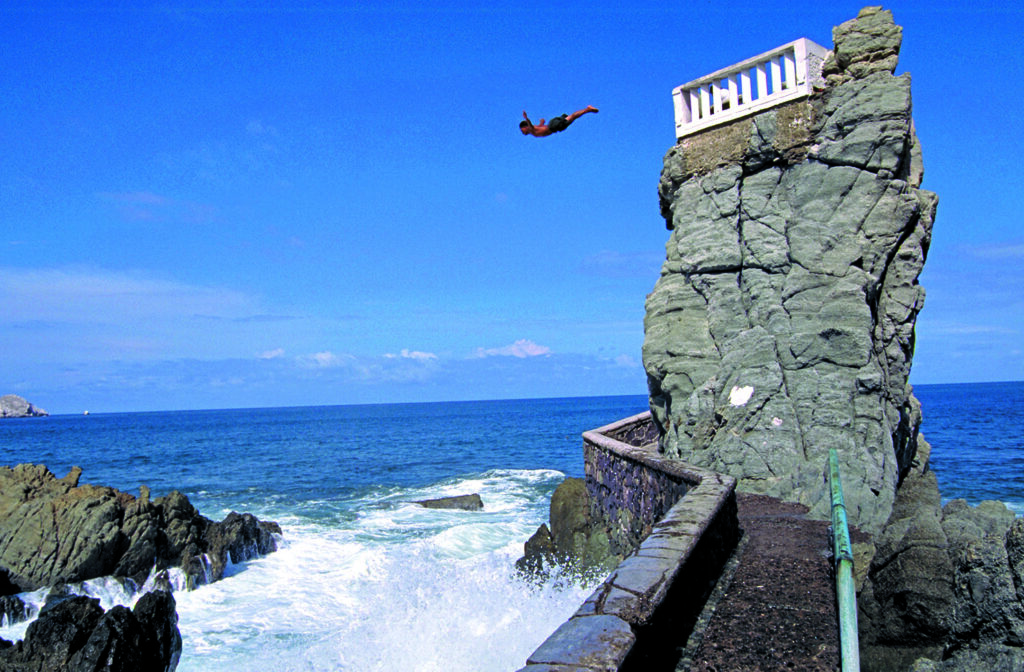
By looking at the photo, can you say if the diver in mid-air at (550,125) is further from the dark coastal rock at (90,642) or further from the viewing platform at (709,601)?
the dark coastal rock at (90,642)

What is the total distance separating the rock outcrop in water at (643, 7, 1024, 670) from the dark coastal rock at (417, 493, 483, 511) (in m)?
13.6

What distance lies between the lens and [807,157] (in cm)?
1134

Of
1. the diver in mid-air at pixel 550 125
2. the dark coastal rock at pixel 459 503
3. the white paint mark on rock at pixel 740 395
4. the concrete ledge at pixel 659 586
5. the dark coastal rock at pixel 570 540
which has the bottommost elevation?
the dark coastal rock at pixel 459 503

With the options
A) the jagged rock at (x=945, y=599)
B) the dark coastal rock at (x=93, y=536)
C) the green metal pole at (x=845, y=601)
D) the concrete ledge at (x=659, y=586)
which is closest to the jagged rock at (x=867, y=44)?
the concrete ledge at (x=659, y=586)

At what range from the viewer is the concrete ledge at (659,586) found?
3.79 metres

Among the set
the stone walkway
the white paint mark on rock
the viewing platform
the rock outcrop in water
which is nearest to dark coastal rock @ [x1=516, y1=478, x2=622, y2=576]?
the rock outcrop in water

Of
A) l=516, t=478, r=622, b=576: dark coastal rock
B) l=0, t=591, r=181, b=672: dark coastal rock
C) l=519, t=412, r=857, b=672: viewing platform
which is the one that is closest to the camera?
l=519, t=412, r=857, b=672: viewing platform

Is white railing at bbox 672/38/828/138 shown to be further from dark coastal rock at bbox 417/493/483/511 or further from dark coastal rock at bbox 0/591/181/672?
dark coastal rock at bbox 417/493/483/511

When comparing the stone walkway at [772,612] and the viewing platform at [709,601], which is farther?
the stone walkway at [772,612]

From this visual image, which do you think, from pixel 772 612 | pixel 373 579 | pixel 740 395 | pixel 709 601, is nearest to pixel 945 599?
pixel 772 612

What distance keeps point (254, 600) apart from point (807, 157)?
13.6m

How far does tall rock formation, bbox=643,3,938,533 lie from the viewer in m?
10.0

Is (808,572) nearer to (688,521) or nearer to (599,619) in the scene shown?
(688,521)

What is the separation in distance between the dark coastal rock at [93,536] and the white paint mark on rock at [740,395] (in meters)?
12.4
